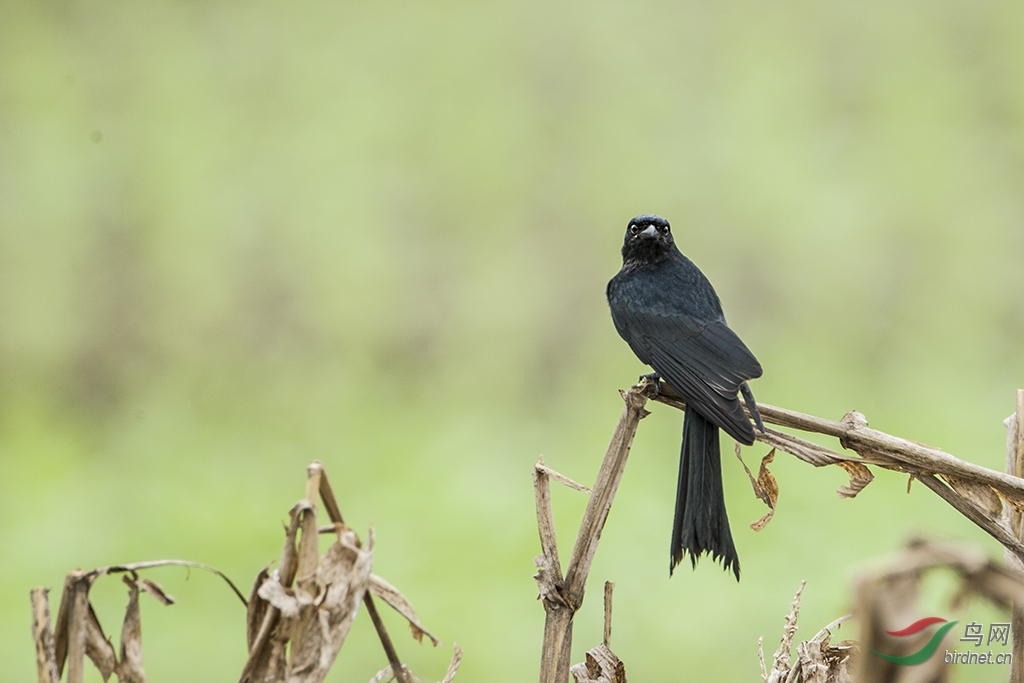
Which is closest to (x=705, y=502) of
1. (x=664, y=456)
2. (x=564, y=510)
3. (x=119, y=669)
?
(x=119, y=669)

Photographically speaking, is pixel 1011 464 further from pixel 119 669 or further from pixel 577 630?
pixel 577 630

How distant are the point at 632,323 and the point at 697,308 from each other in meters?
0.13

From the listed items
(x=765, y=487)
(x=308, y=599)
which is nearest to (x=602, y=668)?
(x=765, y=487)

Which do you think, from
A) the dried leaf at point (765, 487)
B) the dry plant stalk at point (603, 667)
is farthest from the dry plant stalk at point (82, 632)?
the dried leaf at point (765, 487)

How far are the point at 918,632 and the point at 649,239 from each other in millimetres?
1431

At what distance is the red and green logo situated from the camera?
0.55 metres

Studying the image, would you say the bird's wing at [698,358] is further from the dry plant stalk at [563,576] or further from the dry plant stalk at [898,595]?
the dry plant stalk at [898,595]

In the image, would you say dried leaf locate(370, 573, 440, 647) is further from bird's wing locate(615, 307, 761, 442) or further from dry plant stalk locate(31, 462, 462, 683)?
bird's wing locate(615, 307, 761, 442)

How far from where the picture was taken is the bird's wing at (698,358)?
1258 mm

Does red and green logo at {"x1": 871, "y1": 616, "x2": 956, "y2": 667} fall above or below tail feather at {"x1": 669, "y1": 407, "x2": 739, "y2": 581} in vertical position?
below

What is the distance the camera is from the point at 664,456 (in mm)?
3318

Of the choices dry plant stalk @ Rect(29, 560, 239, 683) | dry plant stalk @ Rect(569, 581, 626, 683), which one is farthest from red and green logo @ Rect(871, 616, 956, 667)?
dry plant stalk @ Rect(29, 560, 239, 683)

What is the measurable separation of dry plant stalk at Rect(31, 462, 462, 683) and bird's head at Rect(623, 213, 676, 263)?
1.30 meters

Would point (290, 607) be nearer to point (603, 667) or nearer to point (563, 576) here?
point (563, 576)
